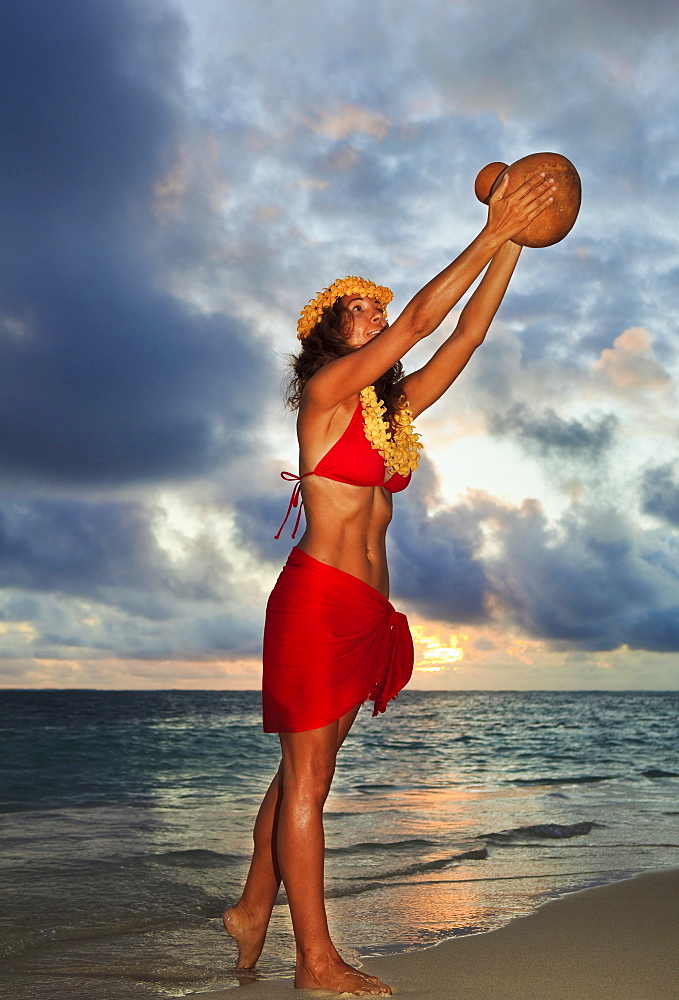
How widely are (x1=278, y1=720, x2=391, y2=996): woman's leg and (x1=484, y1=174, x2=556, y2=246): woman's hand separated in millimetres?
1568

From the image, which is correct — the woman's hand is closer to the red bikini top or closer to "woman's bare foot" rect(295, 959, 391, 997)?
the red bikini top

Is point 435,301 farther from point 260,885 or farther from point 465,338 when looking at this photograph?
point 260,885

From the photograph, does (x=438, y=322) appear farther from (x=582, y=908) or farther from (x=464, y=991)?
(x=582, y=908)

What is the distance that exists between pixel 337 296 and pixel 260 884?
2.02 metres

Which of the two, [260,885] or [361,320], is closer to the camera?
[260,885]

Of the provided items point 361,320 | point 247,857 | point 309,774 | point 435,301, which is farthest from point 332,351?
point 247,857

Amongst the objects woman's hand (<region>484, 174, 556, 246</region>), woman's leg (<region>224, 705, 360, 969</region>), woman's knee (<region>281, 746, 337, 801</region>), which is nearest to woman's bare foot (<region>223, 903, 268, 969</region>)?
woman's leg (<region>224, 705, 360, 969</region>)

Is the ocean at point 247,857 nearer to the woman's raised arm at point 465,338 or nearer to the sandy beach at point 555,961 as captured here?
the sandy beach at point 555,961

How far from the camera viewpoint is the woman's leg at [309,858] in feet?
8.97

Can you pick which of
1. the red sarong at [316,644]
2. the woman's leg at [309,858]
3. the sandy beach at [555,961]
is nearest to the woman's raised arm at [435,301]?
the red sarong at [316,644]

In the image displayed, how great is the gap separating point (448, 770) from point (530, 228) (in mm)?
12044

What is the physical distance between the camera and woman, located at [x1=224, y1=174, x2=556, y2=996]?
2.77m

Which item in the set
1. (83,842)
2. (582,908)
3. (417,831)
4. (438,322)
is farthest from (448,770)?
(438,322)

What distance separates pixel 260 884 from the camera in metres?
3.16
